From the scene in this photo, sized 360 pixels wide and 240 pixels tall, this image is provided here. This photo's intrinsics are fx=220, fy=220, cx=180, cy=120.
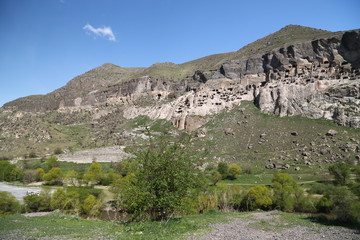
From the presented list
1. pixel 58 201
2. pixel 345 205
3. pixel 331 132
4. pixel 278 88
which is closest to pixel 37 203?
pixel 58 201

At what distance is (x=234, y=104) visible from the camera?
105750mm

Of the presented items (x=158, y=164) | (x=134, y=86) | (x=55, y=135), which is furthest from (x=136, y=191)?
(x=134, y=86)

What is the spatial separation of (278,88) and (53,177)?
89983mm

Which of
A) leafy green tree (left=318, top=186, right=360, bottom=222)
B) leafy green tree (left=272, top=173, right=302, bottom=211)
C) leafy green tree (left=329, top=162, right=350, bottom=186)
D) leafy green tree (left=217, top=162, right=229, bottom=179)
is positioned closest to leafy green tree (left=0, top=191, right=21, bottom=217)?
leafy green tree (left=272, top=173, right=302, bottom=211)

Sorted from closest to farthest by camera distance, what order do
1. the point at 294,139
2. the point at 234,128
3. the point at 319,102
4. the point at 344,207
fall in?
the point at 344,207 → the point at 294,139 → the point at 319,102 → the point at 234,128

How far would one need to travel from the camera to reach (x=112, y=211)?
135 ft

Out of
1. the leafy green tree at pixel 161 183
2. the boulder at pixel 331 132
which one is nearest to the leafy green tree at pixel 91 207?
the leafy green tree at pixel 161 183

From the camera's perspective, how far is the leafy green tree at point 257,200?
1419 inches

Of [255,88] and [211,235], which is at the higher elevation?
[255,88]

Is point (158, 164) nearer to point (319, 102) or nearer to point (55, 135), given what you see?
point (319, 102)

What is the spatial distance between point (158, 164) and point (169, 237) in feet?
15.4

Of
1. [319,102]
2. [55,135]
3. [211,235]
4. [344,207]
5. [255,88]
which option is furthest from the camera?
[55,135]

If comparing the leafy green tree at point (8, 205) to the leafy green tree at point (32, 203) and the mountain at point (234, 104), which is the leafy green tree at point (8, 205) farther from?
the mountain at point (234, 104)

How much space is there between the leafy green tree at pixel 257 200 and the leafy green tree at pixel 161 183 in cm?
2410
